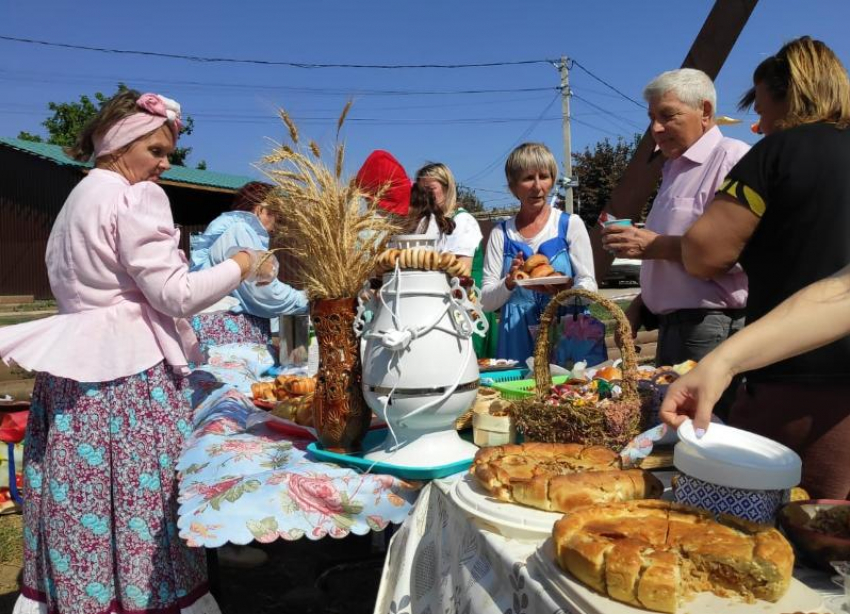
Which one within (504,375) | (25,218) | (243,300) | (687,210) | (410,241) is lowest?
(504,375)

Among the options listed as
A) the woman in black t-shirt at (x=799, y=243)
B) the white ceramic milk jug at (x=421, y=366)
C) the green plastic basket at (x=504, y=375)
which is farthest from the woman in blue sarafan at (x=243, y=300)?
the woman in black t-shirt at (x=799, y=243)

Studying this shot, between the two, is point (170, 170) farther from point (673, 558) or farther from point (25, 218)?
point (673, 558)

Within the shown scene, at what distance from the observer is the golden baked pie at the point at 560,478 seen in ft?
3.50

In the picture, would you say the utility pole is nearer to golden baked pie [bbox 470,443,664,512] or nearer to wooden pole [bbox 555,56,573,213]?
wooden pole [bbox 555,56,573,213]

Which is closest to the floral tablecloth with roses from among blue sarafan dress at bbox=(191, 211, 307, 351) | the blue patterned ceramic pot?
the blue patterned ceramic pot

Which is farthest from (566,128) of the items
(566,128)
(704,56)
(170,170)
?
(704,56)

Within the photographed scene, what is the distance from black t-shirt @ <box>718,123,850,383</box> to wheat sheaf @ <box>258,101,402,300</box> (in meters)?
0.88

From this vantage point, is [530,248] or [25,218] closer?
[530,248]

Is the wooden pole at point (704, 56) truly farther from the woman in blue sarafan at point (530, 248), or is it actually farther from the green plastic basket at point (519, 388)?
the green plastic basket at point (519, 388)

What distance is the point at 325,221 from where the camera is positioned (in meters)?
1.69

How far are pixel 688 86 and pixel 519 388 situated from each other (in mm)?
1263

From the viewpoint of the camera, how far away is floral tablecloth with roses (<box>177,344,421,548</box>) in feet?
4.58

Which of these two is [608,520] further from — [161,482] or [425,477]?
[161,482]

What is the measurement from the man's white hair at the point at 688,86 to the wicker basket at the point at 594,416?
1165 mm
